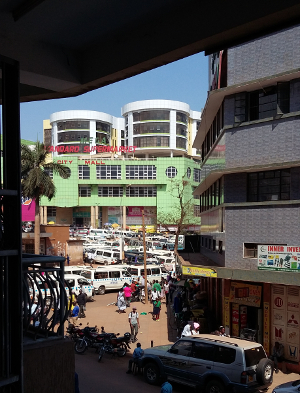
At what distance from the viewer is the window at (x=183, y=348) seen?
39.8 ft

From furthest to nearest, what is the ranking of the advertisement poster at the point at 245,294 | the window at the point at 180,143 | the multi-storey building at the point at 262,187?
1. the window at the point at 180,143
2. the advertisement poster at the point at 245,294
3. the multi-storey building at the point at 262,187

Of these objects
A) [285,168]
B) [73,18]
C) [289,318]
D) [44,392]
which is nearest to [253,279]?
[289,318]

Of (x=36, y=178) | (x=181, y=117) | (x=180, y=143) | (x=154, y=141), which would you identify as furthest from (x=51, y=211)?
(x=36, y=178)

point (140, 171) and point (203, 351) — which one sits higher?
point (140, 171)

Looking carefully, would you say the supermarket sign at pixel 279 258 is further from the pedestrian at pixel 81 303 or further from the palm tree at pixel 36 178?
the palm tree at pixel 36 178

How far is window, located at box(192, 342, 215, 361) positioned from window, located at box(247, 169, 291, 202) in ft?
19.2

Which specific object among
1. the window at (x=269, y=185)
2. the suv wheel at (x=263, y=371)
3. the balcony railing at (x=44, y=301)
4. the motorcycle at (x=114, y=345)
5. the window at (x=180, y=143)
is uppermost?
the window at (x=180, y=143)

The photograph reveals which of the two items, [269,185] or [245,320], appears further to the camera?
[245,320]

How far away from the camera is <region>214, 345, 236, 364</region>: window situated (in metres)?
11.2

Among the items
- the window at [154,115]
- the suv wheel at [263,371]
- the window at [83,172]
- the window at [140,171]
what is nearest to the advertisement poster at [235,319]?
the suv wheel at [263,371]

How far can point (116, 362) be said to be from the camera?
49.0ft

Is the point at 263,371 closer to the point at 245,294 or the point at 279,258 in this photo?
the point at 279,258

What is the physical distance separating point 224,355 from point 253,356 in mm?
727

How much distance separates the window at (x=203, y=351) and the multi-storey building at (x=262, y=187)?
3642 mm
